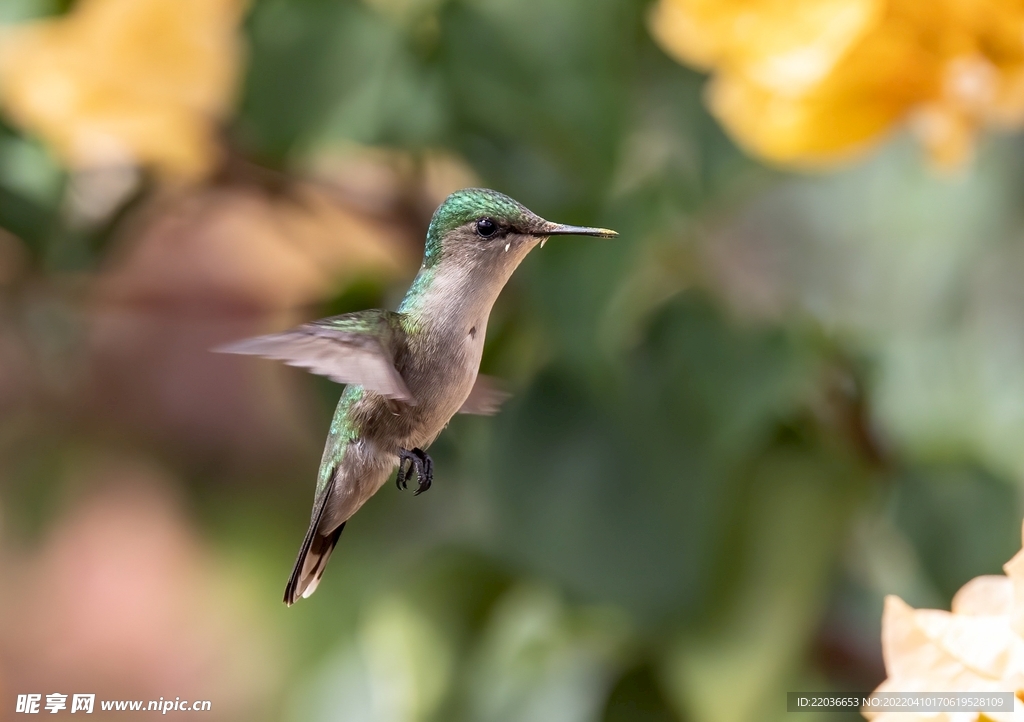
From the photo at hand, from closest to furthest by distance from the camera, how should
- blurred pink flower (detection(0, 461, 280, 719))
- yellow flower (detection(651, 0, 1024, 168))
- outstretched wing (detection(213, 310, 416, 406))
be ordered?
outstretched wing (detection(213, 310, 416, 406))
yellow flower (detection(651, 0, 1024, 168))
blurred pink flower (detection(0, 461, 280, 719))

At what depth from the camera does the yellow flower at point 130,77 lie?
22 centimetres

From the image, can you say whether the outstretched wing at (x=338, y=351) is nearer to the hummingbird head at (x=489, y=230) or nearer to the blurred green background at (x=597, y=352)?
the hummingbird head at (x=489, y=230)

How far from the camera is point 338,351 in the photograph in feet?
0.21

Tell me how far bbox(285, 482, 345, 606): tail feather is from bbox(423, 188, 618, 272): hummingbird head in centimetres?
2

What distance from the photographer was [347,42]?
24 centimetres

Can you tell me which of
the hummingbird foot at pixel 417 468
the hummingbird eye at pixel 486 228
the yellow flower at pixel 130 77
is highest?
the yellow flower at pixel 130 77

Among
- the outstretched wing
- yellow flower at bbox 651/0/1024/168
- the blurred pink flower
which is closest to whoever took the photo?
the outstretched wing

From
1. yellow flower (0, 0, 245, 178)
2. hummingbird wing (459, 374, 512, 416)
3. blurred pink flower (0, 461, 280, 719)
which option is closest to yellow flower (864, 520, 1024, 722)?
hummingbird wing (459, 374, 512, 416)

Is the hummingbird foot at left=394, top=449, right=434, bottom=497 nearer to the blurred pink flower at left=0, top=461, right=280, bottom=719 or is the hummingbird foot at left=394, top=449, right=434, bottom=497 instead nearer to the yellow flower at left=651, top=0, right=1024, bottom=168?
the yellow flower at left=651, top=0, right=1024, bottom=168

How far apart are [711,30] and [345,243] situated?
0.64ft

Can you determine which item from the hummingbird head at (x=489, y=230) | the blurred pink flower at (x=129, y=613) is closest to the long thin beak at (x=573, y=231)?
the hummingbird head at (x=489, y=230)

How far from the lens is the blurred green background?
0.79 ft

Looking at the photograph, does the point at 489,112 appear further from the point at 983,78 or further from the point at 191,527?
the point at 191,527

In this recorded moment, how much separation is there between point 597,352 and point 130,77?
12cm
